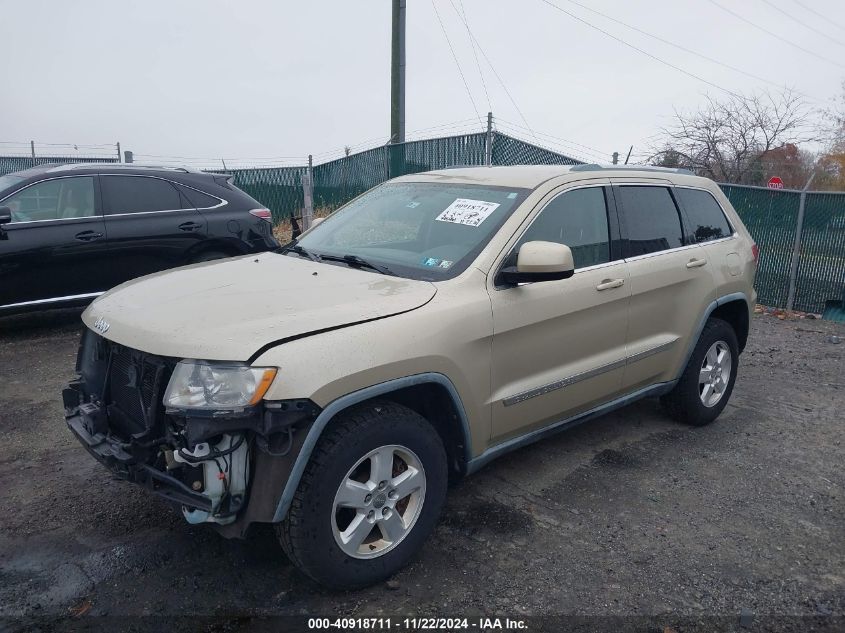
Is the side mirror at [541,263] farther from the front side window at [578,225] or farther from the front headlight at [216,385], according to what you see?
the front headlight at [216,385]

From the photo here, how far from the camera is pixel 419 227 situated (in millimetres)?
3955

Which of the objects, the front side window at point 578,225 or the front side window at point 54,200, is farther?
the front side window at point 54,200

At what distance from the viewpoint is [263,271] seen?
12.1 feet

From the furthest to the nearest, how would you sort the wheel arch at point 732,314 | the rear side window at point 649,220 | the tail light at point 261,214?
the tail light at point 261,214
the wheel arch at point 732,314
the rear side window at point 649,220

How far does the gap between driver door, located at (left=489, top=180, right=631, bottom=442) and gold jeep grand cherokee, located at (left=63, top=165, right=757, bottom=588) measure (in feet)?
0.04

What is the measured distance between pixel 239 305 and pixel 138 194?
16.5ft

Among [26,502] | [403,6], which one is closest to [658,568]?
[26,502]

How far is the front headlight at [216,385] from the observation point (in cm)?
263

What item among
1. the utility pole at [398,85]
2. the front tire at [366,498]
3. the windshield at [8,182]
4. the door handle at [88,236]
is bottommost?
the front tire at [366,498]

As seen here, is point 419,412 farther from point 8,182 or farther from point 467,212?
point 8,182

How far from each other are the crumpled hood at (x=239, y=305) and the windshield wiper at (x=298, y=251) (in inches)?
7.0

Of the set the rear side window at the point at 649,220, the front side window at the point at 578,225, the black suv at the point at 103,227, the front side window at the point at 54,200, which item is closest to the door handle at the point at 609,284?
the front side window at the point at 578,225

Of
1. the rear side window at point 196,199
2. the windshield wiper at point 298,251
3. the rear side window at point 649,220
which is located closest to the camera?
the windshield wiper at point 298,251

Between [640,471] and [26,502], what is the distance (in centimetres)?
355
